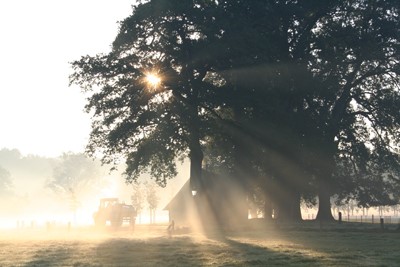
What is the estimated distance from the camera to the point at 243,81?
39.0 meters

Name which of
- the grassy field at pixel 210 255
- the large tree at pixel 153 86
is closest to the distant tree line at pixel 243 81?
the large tree at pixel 153 86

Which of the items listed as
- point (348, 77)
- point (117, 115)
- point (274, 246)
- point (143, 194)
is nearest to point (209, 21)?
point (117, 115)

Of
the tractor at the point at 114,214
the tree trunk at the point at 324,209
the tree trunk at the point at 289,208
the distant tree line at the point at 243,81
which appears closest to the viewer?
the distant tree line at the point at 243,81

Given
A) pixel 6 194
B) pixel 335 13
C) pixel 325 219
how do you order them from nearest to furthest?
pixel 335 13, pixel 325 219, pixel 6 194

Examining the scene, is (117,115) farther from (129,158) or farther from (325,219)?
(325,219)

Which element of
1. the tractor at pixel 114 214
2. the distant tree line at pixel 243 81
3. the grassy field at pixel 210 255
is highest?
the distant tree line at pixel 243 81

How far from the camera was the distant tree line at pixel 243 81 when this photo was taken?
39031 mm

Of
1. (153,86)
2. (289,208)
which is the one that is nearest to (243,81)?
(153,86)

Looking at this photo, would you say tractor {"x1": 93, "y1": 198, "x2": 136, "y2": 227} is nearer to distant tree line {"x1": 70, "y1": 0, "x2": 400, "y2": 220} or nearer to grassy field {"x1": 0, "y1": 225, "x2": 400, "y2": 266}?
distant tree line {"x1": 70, "y1": 0, "x2": 400, "y2": 220}

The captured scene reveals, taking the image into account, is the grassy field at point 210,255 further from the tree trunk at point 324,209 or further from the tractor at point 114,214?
the tractor at point 114,214

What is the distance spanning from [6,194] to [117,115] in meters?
101

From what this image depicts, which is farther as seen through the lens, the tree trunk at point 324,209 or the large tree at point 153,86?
the tree trunk at point 324,209

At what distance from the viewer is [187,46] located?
41.2 meters

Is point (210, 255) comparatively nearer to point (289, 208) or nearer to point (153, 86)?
point (153, 86)
